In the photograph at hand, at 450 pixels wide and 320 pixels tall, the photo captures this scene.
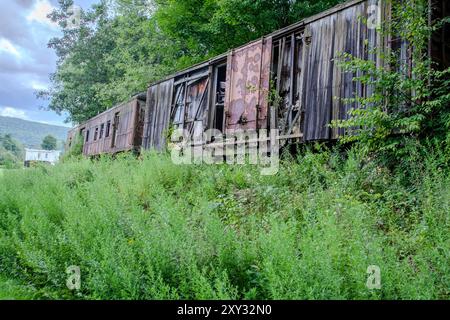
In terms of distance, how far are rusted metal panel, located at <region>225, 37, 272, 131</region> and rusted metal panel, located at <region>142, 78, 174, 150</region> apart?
172 inches

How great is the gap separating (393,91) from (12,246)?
7110 mm

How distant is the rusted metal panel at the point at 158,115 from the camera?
15000mm

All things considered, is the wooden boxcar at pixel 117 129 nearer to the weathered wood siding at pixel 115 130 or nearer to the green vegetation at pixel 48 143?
the weathered wood siding at pixel 115 130

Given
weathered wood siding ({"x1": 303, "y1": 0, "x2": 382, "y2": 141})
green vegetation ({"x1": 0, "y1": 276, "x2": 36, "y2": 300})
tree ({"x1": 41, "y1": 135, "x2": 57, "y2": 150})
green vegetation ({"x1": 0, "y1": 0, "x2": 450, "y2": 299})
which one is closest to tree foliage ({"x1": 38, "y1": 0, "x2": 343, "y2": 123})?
weathered wood siding ({"x1": 303, "y1": 0, "x2": 382, "y2": 141})

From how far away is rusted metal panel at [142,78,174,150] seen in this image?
49.2ft

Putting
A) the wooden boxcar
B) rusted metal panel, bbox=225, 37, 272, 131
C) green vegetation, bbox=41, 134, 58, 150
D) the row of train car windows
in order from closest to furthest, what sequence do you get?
rusted metal panel, bbox=225, 37, 272, 131, the wooden boxcar, the row of train car windows, green vegetation, bbox=41, 134, 58, 150

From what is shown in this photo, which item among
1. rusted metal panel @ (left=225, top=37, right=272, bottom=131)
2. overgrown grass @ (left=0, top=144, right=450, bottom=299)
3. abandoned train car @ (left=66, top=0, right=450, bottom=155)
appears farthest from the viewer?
rusted metal panel @ (left=225, top=37, right=272, bottom=131)

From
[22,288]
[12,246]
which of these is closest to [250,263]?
[22,288]

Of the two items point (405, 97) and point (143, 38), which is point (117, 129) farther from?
point (405, 97)

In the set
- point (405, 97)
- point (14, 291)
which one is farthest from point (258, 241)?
point (405, 97)

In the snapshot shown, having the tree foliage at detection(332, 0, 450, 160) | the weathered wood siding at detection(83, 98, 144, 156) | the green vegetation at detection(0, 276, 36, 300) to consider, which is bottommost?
the green vegetation at detection(0, 276, 36, 300)

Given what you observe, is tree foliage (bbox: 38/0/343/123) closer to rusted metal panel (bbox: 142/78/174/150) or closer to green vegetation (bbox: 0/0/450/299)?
rusted metal panel (bbox: 142/78/174/150)

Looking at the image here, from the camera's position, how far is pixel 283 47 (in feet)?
33.0

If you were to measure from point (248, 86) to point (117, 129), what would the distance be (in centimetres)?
1467
